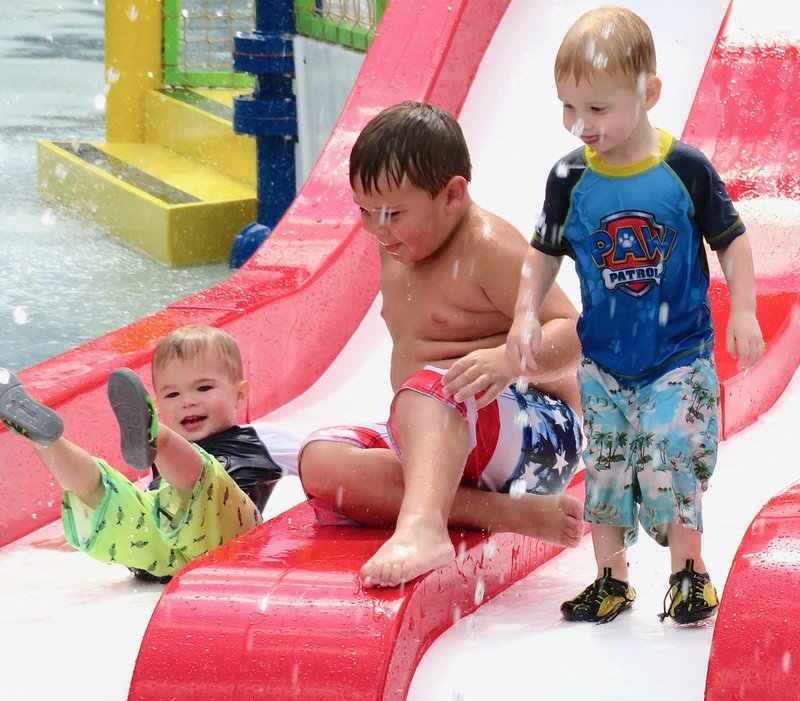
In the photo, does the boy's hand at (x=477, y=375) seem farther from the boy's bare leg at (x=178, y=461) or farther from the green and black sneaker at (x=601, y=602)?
the boy's bare leg at (x=178, y=461)

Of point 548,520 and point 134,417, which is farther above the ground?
point 134,417

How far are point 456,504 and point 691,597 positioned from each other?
1.35 ft

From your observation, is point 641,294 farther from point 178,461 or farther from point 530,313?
point 178,461

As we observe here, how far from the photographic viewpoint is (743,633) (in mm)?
1899

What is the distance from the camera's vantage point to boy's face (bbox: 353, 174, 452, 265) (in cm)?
238

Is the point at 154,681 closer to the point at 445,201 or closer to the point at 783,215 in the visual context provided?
the point at 445,201

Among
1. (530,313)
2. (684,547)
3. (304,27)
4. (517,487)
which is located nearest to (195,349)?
(517,487)

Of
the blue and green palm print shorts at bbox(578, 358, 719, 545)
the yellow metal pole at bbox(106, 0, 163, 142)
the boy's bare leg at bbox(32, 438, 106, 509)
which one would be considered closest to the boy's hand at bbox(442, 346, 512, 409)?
the blue and green palm print shorts at bbox(578, 358, 719, 545)

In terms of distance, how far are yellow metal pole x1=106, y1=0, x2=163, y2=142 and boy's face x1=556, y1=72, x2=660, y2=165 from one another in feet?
19.1

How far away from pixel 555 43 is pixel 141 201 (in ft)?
10.3

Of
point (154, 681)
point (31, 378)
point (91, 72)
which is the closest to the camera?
point (154, 681)

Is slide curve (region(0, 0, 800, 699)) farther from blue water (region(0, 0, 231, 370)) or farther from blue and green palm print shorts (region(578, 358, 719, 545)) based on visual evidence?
blue water (region(0, 0, 231, 370))

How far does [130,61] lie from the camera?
25.9 feet

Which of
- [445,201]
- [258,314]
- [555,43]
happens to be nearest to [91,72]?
[555,43]
